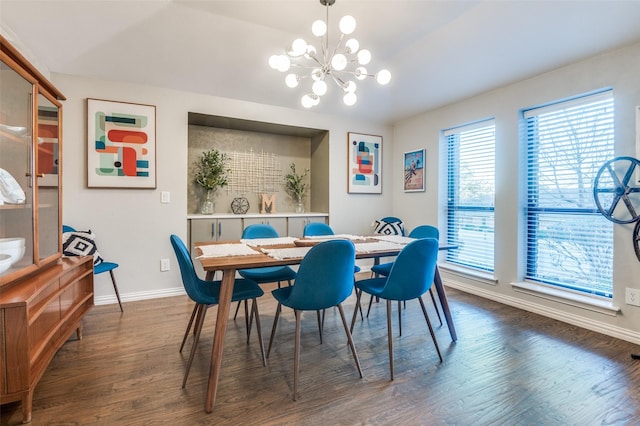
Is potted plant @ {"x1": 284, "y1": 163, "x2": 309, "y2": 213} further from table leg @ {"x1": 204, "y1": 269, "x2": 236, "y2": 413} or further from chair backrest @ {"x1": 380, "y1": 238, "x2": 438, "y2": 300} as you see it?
table leg @ {"x1": 204, "y1": 269, "x2": 236, "y2": 413}

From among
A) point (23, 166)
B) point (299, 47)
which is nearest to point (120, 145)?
point (23, 166)

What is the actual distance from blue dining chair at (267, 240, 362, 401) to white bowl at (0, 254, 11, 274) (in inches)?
56.6

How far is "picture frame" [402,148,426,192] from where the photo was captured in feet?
14.4

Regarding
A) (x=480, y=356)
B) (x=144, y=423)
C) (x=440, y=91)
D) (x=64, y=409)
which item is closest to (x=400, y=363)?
(x=480, y=356)

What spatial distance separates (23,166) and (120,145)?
1506 millimetres

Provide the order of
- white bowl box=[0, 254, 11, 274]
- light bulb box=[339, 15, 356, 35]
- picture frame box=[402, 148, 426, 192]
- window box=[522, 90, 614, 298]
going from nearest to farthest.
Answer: white bowl box=[0, 254, 11, 274]
light bulb box=[339, 15, 356, 35]
window box=[522, 90, 614, 298]
picture frame box=[402, 148, 426, 192]

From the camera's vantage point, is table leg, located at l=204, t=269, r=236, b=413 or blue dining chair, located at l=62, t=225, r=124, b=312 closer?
table leg, located at l=204, t=269, r=236, b=413

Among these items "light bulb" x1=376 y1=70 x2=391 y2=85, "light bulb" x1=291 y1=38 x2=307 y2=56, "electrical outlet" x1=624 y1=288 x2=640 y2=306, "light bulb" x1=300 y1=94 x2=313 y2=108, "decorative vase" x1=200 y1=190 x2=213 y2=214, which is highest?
"light bulb" x1=291 y1=38 x2=307 y2=56

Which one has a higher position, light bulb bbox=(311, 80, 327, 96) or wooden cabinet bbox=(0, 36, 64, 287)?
light bulb bbox=(311, 80, 327, 96)

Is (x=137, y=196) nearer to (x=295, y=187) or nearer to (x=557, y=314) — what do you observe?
(x=295, y=187)

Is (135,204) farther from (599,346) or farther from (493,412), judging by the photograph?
(599,346)

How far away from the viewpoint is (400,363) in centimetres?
209

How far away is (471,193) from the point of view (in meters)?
3.88

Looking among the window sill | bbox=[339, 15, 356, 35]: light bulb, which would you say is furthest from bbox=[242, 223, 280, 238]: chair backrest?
the window sill
